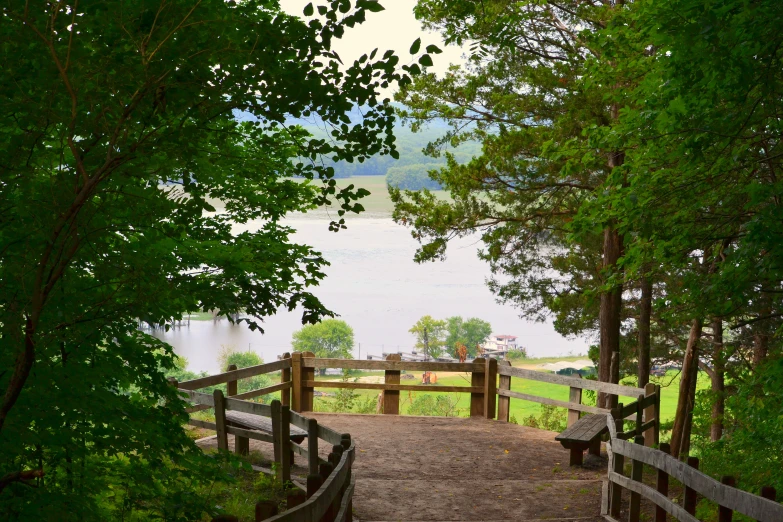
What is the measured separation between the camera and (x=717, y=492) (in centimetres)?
462

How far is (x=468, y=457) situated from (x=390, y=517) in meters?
3.42

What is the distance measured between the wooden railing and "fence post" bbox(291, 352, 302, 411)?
246 inches

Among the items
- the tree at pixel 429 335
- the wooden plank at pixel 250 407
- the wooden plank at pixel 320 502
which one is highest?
the wooden plank at pixel 320 502

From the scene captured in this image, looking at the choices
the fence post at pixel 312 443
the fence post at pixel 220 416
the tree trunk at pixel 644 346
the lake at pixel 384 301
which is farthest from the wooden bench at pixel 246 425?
the lake at pixel 384 301

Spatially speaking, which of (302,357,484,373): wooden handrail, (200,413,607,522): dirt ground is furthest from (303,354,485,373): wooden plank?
(200,413,607,522): dirt ground

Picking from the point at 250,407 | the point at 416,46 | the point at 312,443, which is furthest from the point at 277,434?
the point at 416,46

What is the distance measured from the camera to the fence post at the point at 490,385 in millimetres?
13466

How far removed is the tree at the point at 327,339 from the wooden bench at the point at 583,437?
36.9 metres

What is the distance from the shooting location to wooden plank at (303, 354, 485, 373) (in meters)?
13.2

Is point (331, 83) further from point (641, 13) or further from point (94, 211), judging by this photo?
point (641, 13)

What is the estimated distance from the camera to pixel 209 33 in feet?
11.6

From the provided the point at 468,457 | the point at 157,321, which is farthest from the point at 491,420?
the point at 157,321

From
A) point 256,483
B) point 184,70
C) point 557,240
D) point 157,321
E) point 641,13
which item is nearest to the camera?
point 184,70

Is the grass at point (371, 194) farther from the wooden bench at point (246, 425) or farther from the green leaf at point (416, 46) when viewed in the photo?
the wooden bench at point (246, 425)
